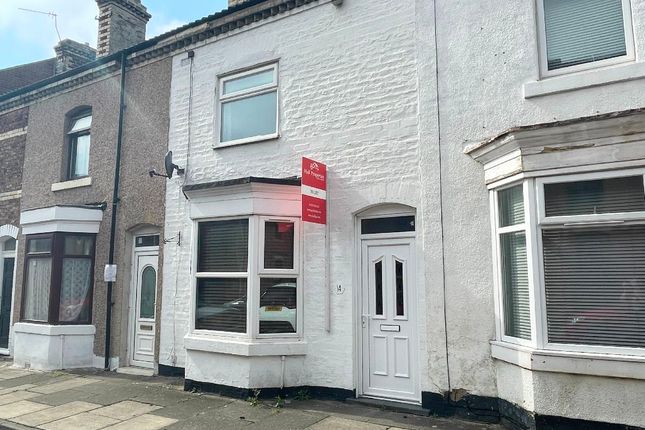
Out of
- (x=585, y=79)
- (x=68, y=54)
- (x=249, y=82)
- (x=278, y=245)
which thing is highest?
(x=68, y=54)

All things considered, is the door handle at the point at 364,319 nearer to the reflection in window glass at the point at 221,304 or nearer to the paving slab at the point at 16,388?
the reflection in window glass at the point at 221,304

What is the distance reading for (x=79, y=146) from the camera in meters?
11.3

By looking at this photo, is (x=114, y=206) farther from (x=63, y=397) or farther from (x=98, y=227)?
(x=63, y=397)

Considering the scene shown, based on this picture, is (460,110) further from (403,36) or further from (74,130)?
(74,130)

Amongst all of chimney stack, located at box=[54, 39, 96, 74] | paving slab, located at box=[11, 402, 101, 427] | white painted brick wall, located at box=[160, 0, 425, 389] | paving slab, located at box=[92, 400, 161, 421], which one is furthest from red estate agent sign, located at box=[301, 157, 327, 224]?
chimney stack, located at box=[54, 39, 96, 74]

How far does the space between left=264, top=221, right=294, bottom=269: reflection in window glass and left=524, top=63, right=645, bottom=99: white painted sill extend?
375 cm

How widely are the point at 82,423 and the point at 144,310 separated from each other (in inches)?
133

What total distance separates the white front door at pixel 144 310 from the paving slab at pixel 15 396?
6.36 feet

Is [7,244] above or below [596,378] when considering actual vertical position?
above

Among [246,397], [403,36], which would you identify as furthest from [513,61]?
[246,397]

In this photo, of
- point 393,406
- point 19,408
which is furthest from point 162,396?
point 393,406

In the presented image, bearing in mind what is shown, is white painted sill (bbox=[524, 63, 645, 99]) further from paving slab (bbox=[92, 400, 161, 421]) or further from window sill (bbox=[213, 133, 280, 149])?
paving slab (bbox=[92, 400, 161, 421])

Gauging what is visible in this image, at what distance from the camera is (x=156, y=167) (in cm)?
947

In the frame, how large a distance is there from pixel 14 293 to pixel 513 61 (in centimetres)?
1118
